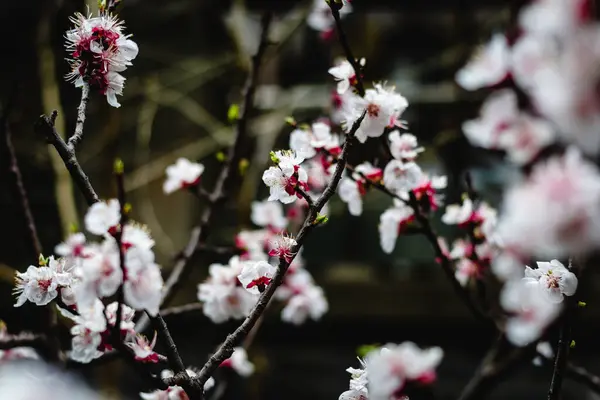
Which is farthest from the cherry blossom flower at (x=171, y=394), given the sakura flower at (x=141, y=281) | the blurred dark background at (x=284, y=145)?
the blurred dark background at (x=284, y=145)

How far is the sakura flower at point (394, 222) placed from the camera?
1.73 meters

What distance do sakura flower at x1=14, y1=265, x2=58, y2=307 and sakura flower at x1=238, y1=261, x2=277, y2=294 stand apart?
1.36 feet

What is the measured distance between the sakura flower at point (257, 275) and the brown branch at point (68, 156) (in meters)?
0.37

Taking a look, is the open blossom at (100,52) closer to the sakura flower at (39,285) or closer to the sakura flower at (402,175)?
the sakura flower at (39,285)

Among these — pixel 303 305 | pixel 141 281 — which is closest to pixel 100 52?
pixel 141 281

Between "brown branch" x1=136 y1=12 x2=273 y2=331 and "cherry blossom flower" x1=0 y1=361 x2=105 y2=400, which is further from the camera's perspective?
"brown branch" x1=136 y1=12 x2=273 y2=331

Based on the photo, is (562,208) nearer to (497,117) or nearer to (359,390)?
(497,117)

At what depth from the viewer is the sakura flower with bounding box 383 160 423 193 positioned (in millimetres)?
1515

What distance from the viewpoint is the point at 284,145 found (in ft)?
16.5

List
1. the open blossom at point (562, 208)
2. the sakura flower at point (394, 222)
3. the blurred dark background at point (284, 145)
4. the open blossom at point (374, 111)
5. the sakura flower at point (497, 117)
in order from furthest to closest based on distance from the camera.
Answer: the blurred dark background at point (284, 145) < the sakura flower at point (394, 222) < the open blossom at point (374, 111) < the sakura flower at point (497, 117) < the open blossom at point (562, 208)

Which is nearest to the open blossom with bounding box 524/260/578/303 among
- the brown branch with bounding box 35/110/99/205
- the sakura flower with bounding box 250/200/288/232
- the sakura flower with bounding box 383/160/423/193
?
the sakura flower with bounding box 383/160/423/193

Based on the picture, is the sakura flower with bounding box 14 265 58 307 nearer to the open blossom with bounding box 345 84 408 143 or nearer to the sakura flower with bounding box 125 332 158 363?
the sakura flower with bounding box 125 332 158 363

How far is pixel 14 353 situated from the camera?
5.85ft

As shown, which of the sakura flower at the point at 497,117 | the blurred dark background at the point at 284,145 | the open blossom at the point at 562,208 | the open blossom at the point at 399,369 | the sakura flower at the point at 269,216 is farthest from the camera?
the blurred dark background at the point at 284,145
